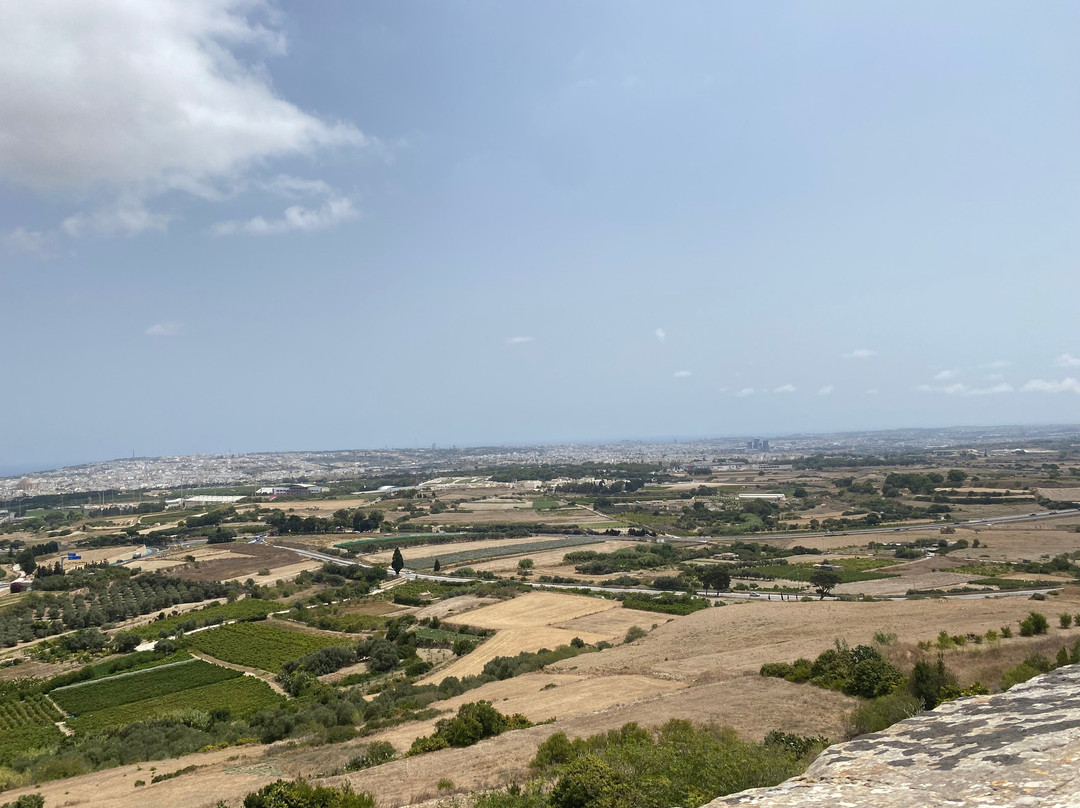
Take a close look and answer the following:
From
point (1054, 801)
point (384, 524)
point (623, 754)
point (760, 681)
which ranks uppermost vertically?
point (1054, 801)

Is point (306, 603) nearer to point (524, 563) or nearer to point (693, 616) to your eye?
point (524, 563)

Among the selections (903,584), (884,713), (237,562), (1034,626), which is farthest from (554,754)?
(237,562)

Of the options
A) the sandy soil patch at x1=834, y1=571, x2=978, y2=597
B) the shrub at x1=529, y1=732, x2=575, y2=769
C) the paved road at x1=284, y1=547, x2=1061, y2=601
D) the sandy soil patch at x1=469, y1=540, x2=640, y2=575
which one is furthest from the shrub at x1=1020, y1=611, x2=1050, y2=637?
the sandy soil patch at x1=469, y1=540, x2=640, y2=575

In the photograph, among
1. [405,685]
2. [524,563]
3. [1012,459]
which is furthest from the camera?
[1012,459]

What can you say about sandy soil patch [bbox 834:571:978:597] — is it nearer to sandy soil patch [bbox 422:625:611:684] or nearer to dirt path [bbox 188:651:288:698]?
sandy soil patch [bbox 422:625:611:684]

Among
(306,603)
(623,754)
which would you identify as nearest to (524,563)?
(306,603)

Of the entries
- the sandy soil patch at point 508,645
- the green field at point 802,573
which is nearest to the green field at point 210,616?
the sandy soil patch at point 508,645
